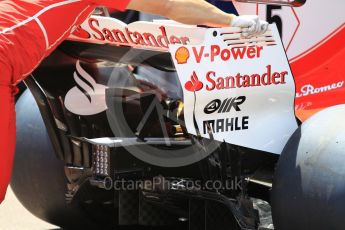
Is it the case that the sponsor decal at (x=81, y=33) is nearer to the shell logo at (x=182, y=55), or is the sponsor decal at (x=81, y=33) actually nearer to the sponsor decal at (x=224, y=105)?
the shell logo at (x=182, y=55)

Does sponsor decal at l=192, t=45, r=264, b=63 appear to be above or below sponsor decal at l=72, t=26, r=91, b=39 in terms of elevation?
below

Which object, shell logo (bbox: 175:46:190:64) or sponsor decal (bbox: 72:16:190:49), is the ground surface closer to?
sponsor decal (bbox: 72:16:190:49)

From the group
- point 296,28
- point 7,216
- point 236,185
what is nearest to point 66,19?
point 236,185

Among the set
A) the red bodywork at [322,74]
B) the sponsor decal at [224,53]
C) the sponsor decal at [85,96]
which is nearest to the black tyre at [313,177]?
the sponsor decal at [224,53]

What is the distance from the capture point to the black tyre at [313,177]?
12.2 ft

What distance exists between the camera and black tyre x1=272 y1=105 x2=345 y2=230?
12.2 feet

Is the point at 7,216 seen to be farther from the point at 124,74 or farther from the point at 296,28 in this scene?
the point at 296,28

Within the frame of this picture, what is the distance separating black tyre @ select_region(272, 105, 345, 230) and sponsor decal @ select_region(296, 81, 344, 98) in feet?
1.87

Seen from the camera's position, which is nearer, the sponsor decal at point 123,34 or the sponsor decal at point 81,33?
the sponsor decal at point 123,34

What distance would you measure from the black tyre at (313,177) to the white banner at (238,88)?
0.65 ft

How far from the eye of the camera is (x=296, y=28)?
15.6 feet

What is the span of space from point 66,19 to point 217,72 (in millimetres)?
707

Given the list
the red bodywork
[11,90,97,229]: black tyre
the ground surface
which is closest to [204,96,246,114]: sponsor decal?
the red bodywork

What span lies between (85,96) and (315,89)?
3.85 ft
